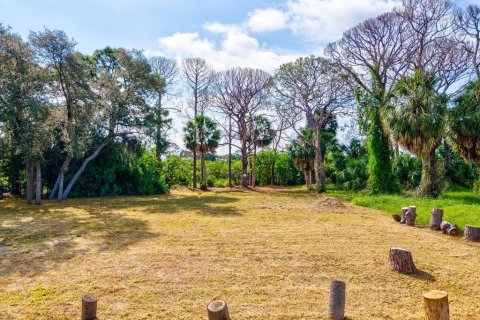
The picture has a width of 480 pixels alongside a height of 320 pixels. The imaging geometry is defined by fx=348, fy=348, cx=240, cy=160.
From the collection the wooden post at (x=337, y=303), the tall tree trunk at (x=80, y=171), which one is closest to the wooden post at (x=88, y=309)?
the wooden post at (x=337, y=303)

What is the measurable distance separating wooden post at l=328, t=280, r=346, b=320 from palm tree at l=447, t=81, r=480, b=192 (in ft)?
39.7

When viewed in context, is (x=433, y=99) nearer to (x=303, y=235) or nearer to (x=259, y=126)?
(x=303, y=235)

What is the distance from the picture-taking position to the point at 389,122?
575 inches

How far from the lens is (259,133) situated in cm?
2548

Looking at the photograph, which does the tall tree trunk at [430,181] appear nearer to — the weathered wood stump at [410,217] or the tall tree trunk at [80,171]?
the weathered wood stump at [410,217]

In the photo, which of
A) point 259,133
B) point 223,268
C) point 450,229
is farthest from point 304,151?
point 223,268

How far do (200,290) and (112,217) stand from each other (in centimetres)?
649

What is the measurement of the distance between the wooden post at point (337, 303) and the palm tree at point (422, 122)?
458 inches

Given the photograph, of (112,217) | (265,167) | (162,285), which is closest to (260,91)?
(265,167)

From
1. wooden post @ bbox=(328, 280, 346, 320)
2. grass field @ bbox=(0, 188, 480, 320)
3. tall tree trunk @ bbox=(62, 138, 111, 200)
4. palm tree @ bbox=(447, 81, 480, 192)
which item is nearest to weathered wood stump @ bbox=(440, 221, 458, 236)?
grass field @ bbox=(0, 188, 480, 320)

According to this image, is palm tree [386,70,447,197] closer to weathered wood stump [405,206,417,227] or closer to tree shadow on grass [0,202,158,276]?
weathered wood stump [405,206,417,227]

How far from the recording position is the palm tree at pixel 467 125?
12.9m

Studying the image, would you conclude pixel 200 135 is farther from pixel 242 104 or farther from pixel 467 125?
pixel 467 125

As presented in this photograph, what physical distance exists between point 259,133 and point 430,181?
1349cm
